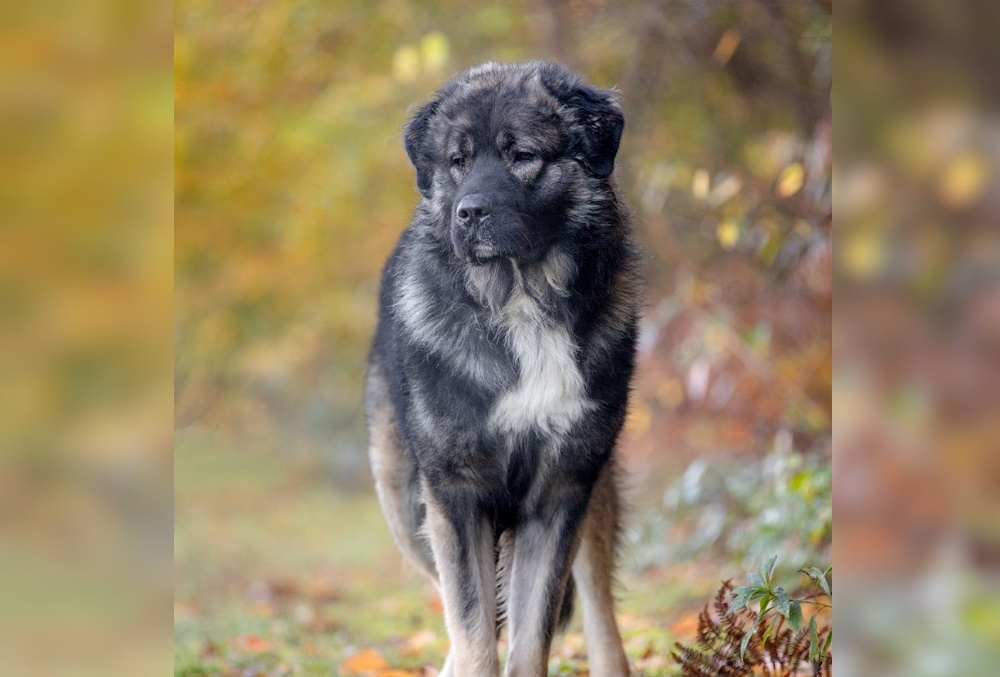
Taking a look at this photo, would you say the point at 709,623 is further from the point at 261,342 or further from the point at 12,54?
the point at 261,342

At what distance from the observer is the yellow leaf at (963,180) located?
2.32 m

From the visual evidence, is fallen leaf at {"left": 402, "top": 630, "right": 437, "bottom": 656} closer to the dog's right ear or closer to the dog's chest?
the dog's chest

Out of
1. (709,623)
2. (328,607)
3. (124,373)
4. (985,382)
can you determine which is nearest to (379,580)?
(328,607)

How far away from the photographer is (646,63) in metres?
8.73

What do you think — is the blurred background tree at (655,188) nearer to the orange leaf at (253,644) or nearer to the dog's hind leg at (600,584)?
the dog's hind leg at (600,584)

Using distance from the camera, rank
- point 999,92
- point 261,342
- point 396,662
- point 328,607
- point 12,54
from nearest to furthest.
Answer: point 999,92 < point 12,54 < point 396,662 < point 328,607 < point 261,342

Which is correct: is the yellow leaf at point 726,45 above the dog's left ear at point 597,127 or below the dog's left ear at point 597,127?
above

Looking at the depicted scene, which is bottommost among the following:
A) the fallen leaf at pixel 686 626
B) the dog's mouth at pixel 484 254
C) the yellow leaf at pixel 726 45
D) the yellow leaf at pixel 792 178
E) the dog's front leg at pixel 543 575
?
the dog's front leg at pixel 543 575

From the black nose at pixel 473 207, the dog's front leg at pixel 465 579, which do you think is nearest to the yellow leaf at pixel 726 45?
the black nose at pixel 473 207

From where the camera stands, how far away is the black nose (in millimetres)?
3885

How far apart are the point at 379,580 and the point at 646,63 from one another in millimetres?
5394

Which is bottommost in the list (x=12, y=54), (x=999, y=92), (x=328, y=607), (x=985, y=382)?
(x=985, y=382)

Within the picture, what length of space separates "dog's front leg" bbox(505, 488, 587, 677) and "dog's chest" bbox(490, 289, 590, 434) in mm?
363

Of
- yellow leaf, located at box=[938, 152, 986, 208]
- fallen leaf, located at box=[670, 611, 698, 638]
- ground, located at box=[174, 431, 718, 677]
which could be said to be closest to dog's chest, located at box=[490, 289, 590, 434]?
ground, located at box=[174, 431, 718, 677]
